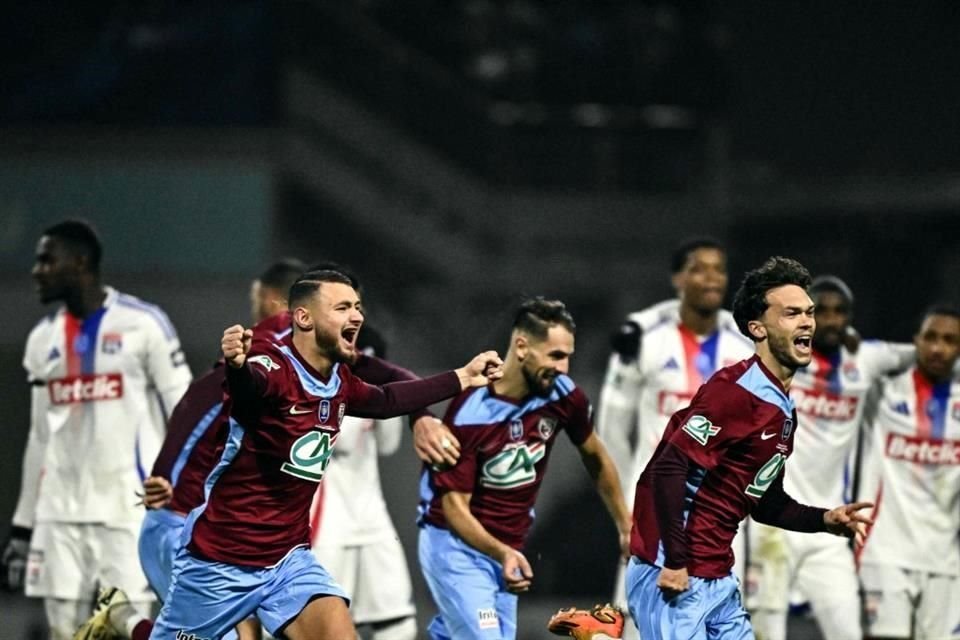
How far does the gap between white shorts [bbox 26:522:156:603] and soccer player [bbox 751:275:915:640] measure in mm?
3092

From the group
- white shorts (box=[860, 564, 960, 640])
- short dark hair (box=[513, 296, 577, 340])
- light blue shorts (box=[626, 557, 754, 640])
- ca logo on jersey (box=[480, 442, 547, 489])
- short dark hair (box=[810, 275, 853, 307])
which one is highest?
short dark hair (box=[810, 275, 853, 307])

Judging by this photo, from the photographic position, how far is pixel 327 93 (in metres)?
13.8

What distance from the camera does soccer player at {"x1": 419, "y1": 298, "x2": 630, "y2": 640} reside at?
727cm

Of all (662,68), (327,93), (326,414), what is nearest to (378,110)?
(327,93)

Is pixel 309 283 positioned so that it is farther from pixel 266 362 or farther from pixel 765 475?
pixel 765 475

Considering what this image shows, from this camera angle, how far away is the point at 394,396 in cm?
661

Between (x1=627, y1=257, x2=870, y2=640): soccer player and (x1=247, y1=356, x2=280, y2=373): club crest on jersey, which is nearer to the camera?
(x1=627, y1=257, x2=870, y2=640): soccer player

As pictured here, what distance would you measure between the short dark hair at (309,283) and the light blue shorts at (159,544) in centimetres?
155

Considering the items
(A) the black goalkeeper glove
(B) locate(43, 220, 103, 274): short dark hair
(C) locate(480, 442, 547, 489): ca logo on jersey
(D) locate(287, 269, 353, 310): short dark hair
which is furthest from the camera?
(A) the black goalkeeper glove

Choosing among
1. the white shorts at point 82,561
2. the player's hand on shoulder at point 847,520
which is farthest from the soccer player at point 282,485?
the white shorts at point 82,561

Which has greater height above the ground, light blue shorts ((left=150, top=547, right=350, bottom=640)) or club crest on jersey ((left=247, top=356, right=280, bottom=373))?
club crest on jersey ((left=247, top=356, right=280, bottom=373))

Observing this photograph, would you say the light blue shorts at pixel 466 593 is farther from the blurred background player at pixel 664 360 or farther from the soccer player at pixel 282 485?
the blurred background player at pixel 664 360

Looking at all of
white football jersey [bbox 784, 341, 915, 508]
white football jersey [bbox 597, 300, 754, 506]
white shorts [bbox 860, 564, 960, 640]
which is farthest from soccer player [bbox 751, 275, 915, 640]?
white football jersey [bbox 597, 300, 754, 506]

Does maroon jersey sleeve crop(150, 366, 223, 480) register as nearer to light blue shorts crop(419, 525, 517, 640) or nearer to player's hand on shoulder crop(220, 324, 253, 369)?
light blue shorts crop(419, 525, 517, 640)
